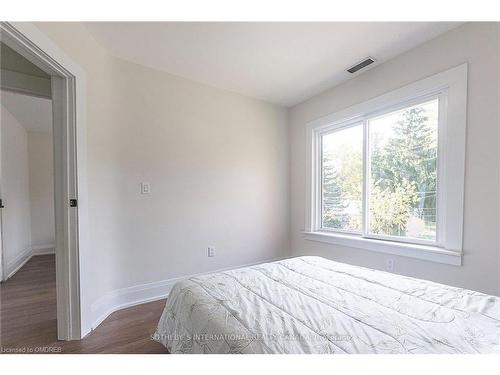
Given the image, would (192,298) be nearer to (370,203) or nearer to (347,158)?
(370,203)

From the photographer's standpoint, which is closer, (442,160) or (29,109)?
(442,160)

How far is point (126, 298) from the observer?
2170 millimetres

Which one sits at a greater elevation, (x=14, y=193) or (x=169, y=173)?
(x=169, y=173)

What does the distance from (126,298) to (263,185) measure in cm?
195

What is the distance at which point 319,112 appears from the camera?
9.41ft

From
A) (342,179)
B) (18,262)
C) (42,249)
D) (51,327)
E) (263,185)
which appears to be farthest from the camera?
(42,249)

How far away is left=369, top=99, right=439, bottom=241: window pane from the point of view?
1940mm

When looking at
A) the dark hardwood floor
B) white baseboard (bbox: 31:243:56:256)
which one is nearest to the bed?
the dark hardwood floor

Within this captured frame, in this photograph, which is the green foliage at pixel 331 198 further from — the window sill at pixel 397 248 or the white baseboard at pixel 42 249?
the white baseboard at pixel 42 249

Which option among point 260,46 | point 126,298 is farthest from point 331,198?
point 126,298

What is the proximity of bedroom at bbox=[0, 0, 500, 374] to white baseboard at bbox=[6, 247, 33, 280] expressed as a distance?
231 millimetres

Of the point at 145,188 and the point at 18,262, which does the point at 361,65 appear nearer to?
the point at 145,188
